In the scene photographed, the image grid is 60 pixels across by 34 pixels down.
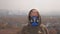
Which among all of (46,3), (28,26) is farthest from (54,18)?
(28,26)

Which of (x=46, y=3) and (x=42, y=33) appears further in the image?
(x=46, y=3)

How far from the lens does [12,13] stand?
6.16 ft

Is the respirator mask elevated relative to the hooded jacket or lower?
elevated

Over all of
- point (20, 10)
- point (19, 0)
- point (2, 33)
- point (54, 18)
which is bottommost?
point (2, 33)

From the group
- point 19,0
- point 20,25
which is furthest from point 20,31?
point 19,0

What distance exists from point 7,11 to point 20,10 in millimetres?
169

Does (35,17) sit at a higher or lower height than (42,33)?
higher

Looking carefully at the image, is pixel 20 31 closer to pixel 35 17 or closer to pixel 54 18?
pixel 35 17

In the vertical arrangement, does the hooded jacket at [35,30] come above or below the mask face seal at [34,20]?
below

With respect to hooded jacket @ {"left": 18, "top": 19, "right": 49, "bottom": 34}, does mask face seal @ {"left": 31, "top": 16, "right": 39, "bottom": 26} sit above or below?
above

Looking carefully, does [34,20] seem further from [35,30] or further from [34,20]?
[35,30]

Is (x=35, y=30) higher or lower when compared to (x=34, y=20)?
lower

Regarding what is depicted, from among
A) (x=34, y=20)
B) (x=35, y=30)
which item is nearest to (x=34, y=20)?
(x=34, y=20)

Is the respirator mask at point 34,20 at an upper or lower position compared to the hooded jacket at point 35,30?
upper
